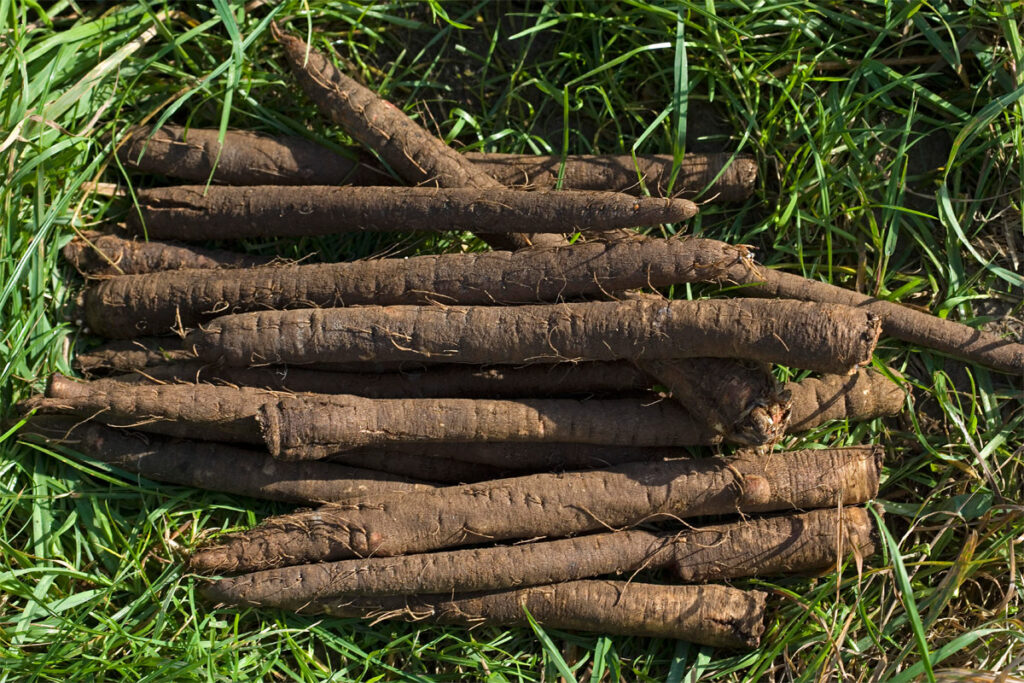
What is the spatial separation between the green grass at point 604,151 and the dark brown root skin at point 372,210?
214mm

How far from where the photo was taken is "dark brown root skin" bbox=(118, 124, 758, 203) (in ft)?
11.3

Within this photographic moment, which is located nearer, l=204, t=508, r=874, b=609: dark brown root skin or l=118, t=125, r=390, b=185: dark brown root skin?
l=204, t=508, r=874, b=609: dark brown root skin

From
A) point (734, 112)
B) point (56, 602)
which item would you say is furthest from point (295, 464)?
point (734, 112)

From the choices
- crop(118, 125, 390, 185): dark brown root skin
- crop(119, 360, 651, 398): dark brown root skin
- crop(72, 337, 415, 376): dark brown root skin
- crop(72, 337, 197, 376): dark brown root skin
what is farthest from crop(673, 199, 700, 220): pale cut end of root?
crop(72, 337, 197, 376): dark brown root skin

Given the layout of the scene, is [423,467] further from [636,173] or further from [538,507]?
[636,173]

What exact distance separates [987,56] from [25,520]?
4.55 metres

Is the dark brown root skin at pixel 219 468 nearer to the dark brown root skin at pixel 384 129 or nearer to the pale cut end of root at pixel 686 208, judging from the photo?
the dark brown root skin at pixel 384 129

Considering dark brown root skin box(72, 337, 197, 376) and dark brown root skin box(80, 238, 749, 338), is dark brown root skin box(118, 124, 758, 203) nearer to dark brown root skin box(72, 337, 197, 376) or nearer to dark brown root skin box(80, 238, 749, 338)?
dark brown root skin box(80, 238, 749, 338)

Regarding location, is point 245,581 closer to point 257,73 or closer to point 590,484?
point 590,484

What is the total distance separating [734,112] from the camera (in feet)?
11.7

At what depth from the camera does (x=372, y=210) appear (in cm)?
328

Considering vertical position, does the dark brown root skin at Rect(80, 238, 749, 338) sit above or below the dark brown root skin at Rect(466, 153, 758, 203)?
below

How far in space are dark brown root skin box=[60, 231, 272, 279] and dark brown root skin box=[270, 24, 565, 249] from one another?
28.4 inches

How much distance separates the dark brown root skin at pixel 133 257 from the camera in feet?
11.3
